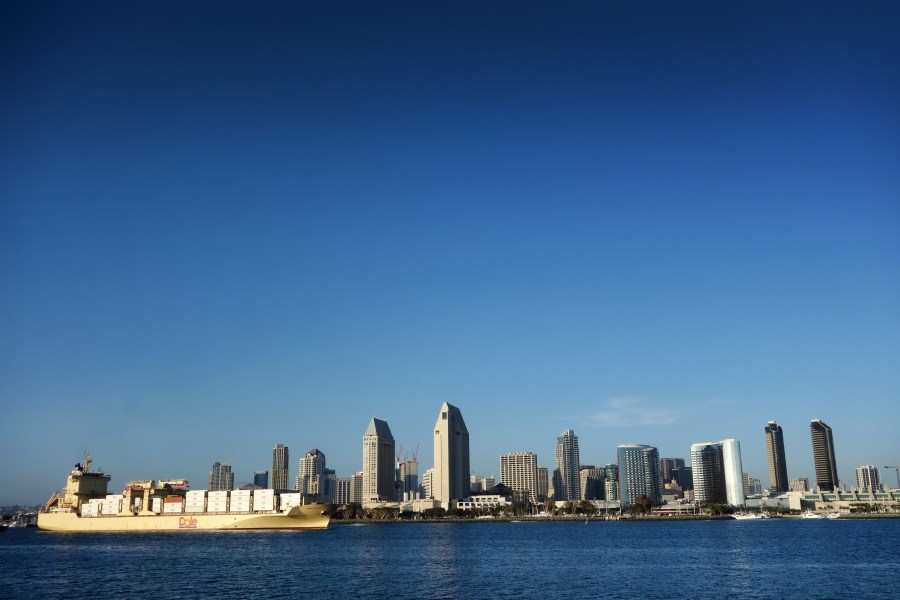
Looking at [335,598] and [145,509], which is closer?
[335,598]

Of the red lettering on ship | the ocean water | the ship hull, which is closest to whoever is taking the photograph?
the ocean water

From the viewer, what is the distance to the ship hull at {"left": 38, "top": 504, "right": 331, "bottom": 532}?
131500mm

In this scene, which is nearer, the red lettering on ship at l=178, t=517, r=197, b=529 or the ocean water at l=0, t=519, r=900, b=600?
the ocean water at l=0, t=519, r=900, b=600

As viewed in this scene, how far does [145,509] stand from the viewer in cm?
13675

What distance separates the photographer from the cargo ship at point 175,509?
13262 cm

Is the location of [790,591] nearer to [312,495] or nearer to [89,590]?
[89,590]

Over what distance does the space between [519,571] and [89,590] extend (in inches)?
1411

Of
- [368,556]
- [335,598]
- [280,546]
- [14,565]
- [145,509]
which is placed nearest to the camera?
[335,598]

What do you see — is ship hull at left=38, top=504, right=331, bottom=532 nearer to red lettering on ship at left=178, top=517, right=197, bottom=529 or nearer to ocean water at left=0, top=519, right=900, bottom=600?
red lettering on ship at left=178, top=517, right=197, bottom=529

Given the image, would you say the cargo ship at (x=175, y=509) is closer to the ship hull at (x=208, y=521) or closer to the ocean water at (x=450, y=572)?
the ship hull at (x=208, y=521)

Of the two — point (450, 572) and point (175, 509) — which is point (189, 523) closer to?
point (175, 509)

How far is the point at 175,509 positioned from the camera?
136500mm

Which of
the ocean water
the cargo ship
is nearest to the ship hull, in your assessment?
the cargo ship

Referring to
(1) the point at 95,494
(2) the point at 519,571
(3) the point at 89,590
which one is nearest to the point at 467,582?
(2) the point at 519,571
